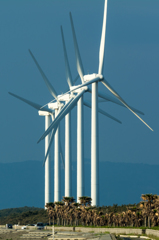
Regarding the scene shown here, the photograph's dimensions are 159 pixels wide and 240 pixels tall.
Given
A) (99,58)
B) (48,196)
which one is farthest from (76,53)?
(48,196)

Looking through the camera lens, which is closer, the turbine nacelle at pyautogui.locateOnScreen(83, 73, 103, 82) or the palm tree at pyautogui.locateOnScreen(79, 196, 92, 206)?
the palm tree at pyautogui.locateOnScreen(79, 196, 92, 206)

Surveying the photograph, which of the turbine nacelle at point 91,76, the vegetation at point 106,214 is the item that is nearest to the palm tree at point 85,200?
the vegetation at point 106,214

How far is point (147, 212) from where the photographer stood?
96625 millimetres

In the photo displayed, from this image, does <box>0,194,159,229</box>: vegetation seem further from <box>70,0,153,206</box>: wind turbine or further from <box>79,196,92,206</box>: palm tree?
<box>70,0,153,206</box>: wind turbine

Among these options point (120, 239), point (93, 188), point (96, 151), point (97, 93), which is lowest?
point (120, 239)

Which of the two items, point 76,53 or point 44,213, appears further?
point 44,213

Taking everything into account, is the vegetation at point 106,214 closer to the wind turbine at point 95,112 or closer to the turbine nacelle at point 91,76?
the wind turbine at point 95,112

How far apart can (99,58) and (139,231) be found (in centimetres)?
3843

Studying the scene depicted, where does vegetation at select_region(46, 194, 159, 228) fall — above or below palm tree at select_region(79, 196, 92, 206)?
below

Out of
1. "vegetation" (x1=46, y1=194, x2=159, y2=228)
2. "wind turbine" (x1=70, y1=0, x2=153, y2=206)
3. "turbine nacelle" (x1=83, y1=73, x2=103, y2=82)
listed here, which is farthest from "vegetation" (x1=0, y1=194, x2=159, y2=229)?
"turbine nacelle" (x1=83, y1=73, x2=103, y2=82)

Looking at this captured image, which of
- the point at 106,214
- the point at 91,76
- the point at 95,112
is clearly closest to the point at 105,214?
the point at 106,214

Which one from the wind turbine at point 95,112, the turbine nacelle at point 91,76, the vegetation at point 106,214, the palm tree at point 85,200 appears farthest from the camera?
the turbine nacelle at point 91,76

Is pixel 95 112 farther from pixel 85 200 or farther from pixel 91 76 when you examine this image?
pixel 85 200

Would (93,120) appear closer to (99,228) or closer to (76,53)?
(76,53)
